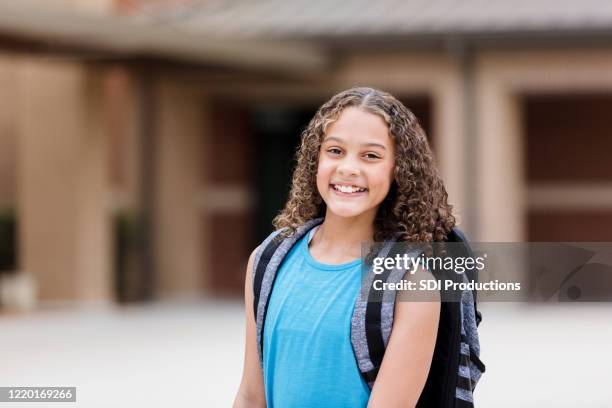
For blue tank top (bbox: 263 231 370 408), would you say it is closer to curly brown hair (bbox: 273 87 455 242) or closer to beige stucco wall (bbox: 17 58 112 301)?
curly brown hair (bbox: 273 87 455 242)

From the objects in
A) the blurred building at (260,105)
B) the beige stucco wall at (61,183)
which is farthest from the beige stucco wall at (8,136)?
the beige stucco wall at (61,183)

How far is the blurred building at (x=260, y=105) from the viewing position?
1491 cm

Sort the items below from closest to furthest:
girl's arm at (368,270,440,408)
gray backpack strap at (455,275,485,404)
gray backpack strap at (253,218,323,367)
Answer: girl's arm at (368,270,440,408), gray backpack strap at (455,275,485,404), gray backpack strap at (253,218,323,367)

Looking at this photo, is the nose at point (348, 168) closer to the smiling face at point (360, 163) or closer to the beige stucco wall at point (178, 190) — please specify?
the smiling face at point (360, 163)

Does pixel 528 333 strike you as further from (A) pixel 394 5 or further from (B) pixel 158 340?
(A) pixel 394 5

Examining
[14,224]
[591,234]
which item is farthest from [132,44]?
[591,234]

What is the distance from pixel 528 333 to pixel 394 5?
6.08 m

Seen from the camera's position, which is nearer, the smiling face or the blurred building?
the smiling face

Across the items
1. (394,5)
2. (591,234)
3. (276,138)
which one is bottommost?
(591,234)

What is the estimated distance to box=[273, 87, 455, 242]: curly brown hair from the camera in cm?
254

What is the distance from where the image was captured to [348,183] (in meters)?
2.54

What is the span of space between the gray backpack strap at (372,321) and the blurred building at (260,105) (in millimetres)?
11087

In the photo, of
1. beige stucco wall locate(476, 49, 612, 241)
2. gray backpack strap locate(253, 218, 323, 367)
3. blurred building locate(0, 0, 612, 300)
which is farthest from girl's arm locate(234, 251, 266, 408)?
beige stucco wall locate(476, 49, 612, 241)

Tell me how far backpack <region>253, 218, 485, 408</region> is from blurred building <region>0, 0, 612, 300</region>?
10809 mm
